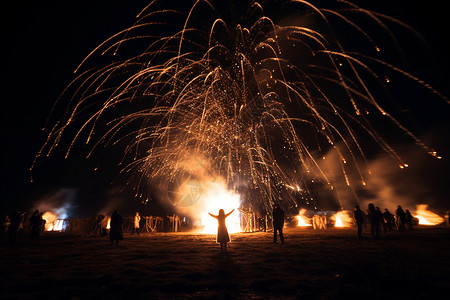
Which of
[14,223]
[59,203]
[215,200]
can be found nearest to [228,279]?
[14,223]

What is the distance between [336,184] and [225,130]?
26.6m

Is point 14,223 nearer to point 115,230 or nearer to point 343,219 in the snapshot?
point 115,230

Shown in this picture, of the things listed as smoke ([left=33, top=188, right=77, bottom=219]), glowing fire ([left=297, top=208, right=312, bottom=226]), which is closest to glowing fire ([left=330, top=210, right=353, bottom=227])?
glowing fire ([left=297, top=208, right=312, bottom=226])

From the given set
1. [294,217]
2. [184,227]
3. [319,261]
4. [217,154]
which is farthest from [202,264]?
[294,217]

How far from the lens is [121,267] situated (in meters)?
6.17

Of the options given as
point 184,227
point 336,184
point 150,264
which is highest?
point 336,184

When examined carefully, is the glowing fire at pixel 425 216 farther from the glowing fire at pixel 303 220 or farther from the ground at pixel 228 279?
the ground at pixel 228 279

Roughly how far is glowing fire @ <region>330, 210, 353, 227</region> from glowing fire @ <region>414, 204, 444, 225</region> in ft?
22.1

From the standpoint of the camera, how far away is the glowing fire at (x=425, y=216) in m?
23.8

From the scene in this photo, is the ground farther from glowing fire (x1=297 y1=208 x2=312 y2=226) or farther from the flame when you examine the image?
glowing fire (x1=297 y1=208 x2=312 y2=226)

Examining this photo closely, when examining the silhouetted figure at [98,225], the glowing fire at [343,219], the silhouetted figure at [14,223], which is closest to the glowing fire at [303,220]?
the glowing fire at [343,219]

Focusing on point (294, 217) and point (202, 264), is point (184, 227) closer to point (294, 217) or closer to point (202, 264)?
point (294, 217)

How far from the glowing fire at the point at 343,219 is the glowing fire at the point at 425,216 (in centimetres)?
675

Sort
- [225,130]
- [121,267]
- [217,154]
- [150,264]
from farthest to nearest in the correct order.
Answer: [217,154]
[225,130]
[150,264]
[121,267]
